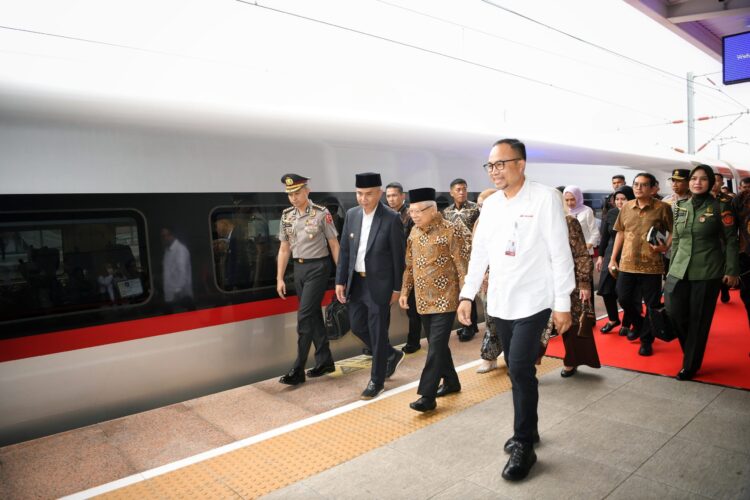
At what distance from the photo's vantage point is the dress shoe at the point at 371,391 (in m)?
4.20

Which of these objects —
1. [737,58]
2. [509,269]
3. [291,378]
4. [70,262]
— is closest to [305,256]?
[291,378]

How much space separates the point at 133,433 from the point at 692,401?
3.96 metres

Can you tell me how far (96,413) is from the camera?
3.80m

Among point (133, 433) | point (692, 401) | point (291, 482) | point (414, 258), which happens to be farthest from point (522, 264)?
point (133, 433)

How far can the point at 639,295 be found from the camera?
5.27m

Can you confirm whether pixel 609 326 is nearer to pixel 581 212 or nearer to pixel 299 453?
pixel 581 212

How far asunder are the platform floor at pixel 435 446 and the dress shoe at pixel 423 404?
8 centimetres

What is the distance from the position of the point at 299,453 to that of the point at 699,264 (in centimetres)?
333

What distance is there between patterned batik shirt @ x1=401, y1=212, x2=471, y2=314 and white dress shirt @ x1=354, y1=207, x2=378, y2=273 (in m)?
0.56

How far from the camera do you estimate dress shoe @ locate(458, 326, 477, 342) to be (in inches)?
231

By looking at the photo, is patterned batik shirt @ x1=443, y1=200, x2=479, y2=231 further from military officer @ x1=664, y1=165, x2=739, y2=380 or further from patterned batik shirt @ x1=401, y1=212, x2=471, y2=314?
military officer @ x1=664, y1=165, x2=739, y2=380

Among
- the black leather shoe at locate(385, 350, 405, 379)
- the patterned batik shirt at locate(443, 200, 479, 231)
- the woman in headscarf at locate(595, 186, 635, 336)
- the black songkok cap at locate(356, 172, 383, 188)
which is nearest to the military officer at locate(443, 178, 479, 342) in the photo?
the patterned batik shirt at locate(443, 200, 479, 231)

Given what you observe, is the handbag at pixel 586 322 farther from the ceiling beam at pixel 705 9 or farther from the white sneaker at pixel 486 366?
the ceiling beam at pixel 705 9

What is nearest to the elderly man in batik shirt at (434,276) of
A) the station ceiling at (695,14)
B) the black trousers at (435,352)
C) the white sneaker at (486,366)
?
the black trousers at (435,352)
